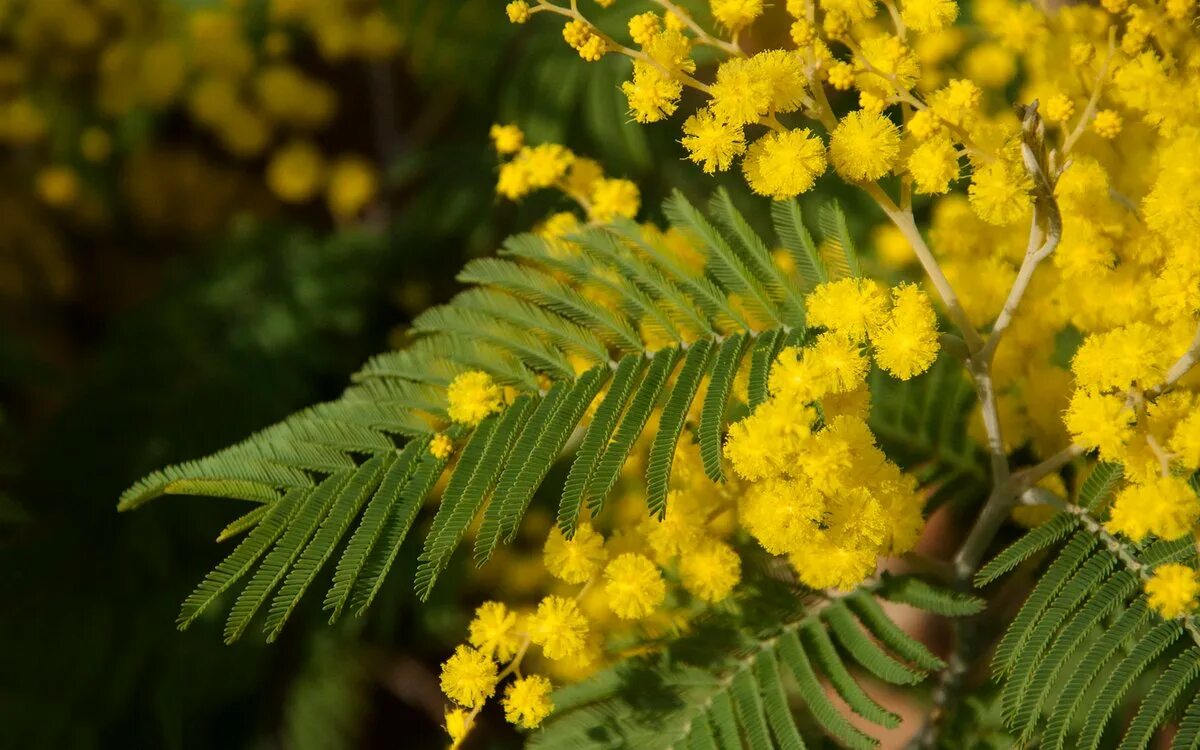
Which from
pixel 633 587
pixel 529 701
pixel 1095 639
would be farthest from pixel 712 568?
pixel 1095 639

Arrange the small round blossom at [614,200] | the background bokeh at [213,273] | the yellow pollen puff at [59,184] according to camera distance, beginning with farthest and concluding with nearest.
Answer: the yellow pollen puff at [59,184]
the background bokeh at [213,273]
the small round blossom at [614,200]

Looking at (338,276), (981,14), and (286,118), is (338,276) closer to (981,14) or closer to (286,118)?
(286,118)

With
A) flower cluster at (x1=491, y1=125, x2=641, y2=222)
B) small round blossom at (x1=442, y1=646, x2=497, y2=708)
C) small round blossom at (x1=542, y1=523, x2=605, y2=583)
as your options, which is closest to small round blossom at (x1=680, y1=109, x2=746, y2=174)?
flower cluster at (x1=491, y1=125, x2=641, y2=222)

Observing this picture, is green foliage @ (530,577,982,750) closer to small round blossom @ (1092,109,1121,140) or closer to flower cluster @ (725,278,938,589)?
flower cluster @ (725,278,938,589)

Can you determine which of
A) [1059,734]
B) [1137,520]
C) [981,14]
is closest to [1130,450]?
[1137,520]

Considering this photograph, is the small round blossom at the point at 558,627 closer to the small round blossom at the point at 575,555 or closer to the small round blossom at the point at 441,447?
the small round blossom at the point at 575,555

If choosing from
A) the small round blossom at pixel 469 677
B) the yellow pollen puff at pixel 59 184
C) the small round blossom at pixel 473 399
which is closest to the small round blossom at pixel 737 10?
the small round blossom at pixel 473 399
